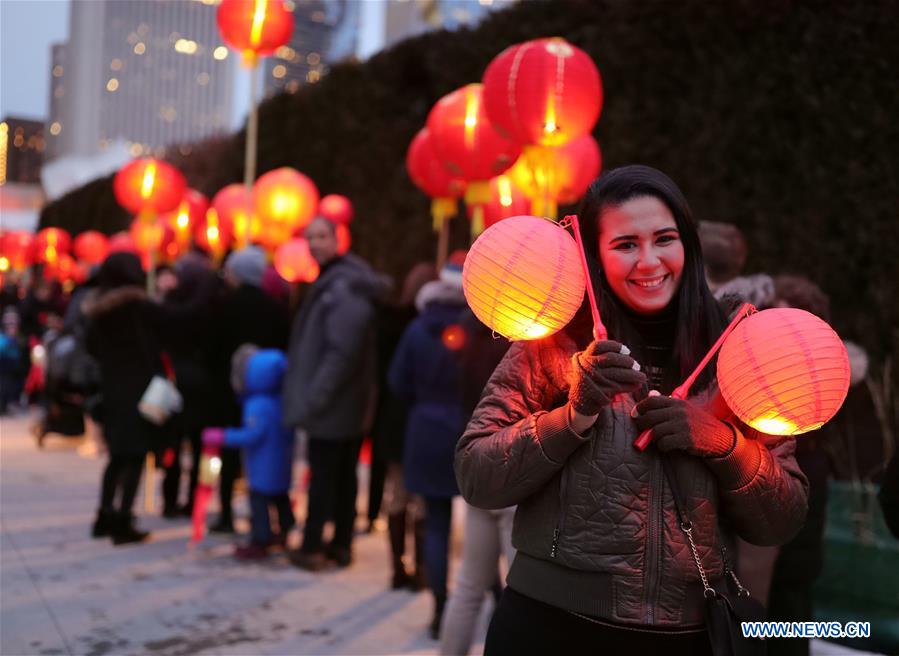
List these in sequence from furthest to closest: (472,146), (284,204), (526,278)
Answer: (284,204)
(472,146)
(526,278)

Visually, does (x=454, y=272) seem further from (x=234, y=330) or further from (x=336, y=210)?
(x=336, y=210)

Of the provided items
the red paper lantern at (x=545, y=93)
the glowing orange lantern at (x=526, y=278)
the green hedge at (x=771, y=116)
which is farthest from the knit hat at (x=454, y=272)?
the glowing orange lantern at (x=526, y=278)

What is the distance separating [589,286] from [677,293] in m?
0.20

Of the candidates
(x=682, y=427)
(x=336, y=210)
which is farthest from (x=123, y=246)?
(x=682, y=427)

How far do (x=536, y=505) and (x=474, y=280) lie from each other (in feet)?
1.55

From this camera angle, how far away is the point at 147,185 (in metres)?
8.51

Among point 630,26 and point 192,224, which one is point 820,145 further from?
point 192,224

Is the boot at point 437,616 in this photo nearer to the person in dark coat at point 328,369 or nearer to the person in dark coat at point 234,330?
the person in dark coat at point 328,369

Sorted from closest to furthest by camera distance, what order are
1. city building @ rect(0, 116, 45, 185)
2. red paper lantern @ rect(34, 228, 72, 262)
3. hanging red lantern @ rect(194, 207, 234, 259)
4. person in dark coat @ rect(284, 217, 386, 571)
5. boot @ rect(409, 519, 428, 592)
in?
boot @ rect(409, 519, 428, 592)
person in dark coat @ rect(284, 217, 386, 571)
hanging red lantern @ rect(194, 207, 234, 259)
red paper lantern @ rect(34, 228, 72, 262)
city building @ rect(0, 116, 45, 185)

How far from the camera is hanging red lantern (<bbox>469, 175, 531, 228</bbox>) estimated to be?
5418 mm

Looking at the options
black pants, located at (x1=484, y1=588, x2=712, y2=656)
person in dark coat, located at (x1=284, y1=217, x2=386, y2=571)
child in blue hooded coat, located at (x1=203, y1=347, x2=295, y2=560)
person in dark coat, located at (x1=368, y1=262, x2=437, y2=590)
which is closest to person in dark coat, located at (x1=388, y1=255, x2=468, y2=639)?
person in dark coat, located at (x1=368, y1=262, x2=437, y2=590)

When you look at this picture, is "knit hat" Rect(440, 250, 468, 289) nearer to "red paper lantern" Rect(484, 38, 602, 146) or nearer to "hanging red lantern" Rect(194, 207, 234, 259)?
"red paper lantern" Rect(484, 38, 602, 146)

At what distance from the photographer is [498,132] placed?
15.2 ft

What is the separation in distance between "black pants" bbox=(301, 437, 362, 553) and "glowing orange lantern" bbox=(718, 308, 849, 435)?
12.9 ft
